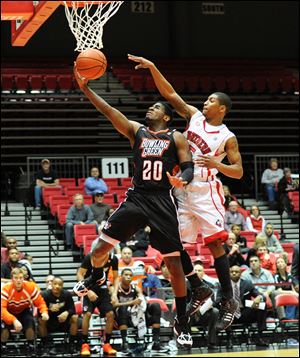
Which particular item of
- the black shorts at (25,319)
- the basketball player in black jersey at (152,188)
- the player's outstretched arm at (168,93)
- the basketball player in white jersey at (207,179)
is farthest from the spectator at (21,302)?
the player's outstretched arm at (168,93)

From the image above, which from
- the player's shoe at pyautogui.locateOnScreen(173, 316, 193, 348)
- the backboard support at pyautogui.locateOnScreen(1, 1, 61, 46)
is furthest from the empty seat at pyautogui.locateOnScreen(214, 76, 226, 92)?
the player's shoe at pyautogui.locateOnScreen(173, 316, 193, 348)

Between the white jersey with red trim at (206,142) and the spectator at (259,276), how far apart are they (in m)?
8.80

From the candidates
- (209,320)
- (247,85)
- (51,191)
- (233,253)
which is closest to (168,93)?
(209,320)

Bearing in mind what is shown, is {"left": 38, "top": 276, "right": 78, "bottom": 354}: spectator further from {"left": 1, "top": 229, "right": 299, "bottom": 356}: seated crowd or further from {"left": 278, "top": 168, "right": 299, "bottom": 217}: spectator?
{"left": 278, "top": 168, "right": 299, "bottom": 217}: spectator

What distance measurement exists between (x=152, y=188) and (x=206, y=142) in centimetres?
56

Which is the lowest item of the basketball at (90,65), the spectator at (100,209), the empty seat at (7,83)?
the spectator at (100,209)

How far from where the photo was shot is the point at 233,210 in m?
18.8

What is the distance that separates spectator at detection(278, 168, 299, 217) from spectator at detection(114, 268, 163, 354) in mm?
7415

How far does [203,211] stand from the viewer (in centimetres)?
711

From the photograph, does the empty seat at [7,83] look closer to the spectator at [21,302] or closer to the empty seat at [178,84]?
the empty seat at [178,84]

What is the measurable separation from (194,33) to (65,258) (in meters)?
12.7

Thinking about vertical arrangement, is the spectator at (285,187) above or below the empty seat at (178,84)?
below

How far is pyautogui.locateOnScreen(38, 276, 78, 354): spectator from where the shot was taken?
47.4 ft

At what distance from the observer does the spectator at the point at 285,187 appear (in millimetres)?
21188
